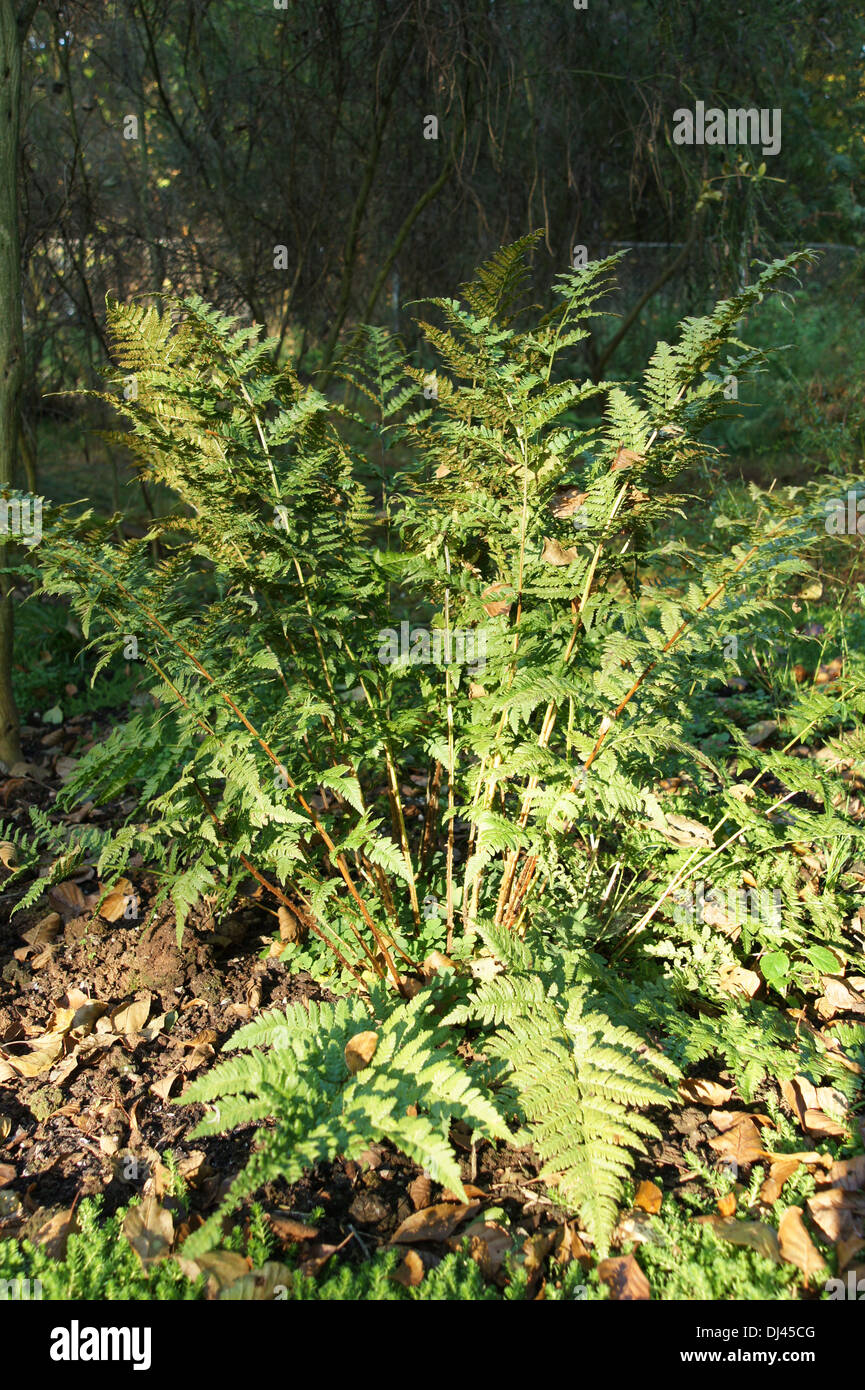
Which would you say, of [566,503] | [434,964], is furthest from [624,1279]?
A: [566,503]

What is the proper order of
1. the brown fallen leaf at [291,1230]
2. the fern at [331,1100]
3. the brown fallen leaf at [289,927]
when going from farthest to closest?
1. the brown fallen leaf at [289,927]
2. the brown fallen leaf at [291,1230]
3. the fern at [331,1100]

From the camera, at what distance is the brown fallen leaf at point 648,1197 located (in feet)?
6.12

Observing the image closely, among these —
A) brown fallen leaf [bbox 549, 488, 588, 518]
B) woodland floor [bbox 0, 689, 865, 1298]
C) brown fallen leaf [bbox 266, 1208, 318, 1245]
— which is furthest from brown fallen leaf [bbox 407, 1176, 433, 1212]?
brown fallen leaf [bbox 549, 488, 588, 518]

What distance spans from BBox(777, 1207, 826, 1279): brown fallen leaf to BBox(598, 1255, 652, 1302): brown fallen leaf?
29 cm

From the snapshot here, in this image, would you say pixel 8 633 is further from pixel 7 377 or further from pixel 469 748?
pixel 469 748

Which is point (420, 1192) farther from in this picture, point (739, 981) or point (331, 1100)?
point (739, 981)

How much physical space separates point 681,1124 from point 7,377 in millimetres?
3269

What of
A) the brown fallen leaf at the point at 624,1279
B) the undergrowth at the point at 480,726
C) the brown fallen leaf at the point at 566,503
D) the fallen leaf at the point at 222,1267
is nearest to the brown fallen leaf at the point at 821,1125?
the undergrowth at the point at 480,726

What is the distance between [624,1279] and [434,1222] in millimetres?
393

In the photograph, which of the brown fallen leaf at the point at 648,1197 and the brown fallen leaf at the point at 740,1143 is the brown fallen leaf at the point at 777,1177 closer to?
the brown fallen leaf at the point at 740,1143

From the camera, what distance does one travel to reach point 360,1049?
1.96 meters

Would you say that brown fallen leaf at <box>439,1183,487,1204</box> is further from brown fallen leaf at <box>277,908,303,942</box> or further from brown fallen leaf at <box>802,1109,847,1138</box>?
brown fallen leaf at <box>277,908,303,942</box>

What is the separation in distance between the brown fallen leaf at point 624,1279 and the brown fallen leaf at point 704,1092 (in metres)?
0.50

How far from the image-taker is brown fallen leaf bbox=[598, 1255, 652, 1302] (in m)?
1.69
